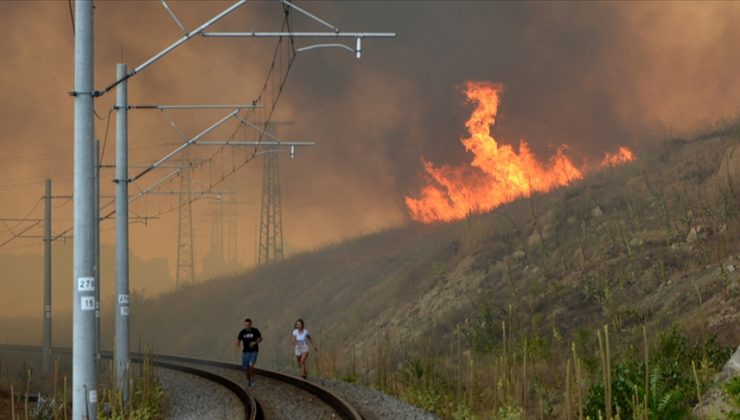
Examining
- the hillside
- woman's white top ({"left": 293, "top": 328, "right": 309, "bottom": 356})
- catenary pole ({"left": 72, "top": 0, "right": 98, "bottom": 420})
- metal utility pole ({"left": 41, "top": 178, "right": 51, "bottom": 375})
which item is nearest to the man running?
woman's white top ({"left": 293, "top": 328, "right": 309, "bottom": 356})

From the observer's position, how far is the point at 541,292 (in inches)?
1249

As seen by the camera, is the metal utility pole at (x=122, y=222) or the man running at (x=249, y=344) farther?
the man running at (x=249, y=344)

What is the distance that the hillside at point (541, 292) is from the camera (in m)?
20.9

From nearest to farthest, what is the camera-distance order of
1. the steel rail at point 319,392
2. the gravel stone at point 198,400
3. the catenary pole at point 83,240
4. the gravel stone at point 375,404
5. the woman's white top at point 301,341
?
the catenary pole at point 83,240, the gravel stone at point 375,404, the steel rail at point 319,392, the gravel stone at point 198,400, the woman's white top at point 301,341

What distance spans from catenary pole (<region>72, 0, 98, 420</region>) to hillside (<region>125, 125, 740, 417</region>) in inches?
263

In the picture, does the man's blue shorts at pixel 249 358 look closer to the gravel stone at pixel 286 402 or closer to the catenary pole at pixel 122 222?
the gravel stone at pixel 286 402

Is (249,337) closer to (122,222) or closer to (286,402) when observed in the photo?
(286,402)

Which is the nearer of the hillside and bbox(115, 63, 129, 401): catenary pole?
the hillside

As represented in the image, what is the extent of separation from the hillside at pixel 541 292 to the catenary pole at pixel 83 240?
6.67 m

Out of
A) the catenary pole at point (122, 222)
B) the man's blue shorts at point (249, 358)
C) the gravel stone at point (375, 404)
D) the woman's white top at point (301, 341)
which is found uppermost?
the catenary pole at point (122, 222)

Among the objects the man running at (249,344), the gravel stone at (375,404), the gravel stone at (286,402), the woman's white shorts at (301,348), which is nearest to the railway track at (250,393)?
the gravel stone at (286,402)

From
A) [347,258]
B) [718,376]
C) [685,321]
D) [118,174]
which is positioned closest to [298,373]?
[118,174]

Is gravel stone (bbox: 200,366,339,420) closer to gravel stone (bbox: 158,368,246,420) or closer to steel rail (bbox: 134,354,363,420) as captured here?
steel rail (bbox: 134,354,363,420)

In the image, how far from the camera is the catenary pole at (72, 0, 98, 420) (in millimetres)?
14408
